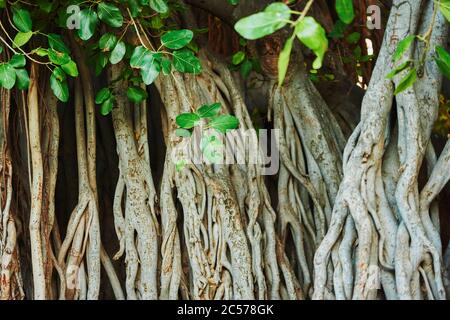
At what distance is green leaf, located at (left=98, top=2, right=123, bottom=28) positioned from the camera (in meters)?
2.79

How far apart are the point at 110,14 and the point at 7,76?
39 cm

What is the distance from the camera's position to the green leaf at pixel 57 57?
2.78 meters

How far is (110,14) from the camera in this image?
2.80 m

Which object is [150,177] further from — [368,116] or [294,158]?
[368,116]

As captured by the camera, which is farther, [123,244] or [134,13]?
[123,244]

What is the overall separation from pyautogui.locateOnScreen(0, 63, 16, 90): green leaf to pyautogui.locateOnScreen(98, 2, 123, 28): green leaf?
1.10 feet

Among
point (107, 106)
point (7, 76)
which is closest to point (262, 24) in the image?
point (7, 76)

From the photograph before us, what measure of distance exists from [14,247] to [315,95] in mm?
1279

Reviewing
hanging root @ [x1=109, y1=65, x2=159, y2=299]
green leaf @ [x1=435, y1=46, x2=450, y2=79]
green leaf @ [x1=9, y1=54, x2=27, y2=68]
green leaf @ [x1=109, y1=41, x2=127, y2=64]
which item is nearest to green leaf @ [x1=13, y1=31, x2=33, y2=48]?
green leaf @ [x1=9, y1=54, x2=27, y2=68]

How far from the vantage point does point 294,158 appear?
3273 millimetres

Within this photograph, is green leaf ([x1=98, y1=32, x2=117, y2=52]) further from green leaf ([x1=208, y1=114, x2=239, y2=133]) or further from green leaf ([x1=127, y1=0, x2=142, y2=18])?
green leaf ([x1=208, y1=114, x2=239, y2=133])

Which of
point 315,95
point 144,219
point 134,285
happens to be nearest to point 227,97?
point 315,95

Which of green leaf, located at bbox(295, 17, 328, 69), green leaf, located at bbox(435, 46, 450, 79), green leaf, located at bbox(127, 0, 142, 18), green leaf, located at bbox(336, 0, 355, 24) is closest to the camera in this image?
green leaf, located at bbox(295, 17, 328, 69)

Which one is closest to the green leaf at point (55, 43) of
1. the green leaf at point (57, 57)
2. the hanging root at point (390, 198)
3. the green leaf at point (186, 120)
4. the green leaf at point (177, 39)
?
the green leaf at point (57, 57)
